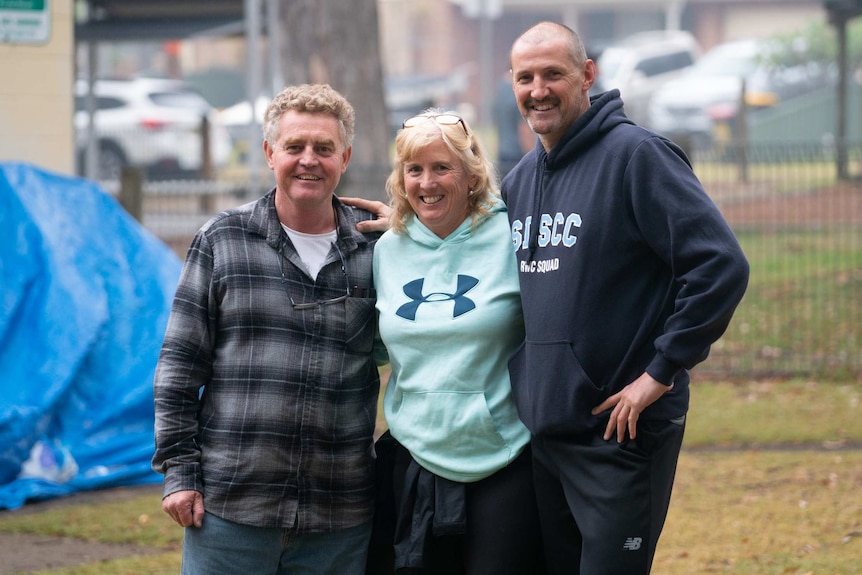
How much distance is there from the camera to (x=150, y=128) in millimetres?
22297

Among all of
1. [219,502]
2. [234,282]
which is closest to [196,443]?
[219,502]

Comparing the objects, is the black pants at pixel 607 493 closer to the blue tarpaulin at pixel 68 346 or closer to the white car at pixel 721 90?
the blue tarpaulin at pixel 68 346

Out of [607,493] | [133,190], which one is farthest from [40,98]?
[607,493]

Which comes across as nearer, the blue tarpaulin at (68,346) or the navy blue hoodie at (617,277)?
the navy blue hoodie at (617,277)

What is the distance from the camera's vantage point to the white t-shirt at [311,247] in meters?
3.68

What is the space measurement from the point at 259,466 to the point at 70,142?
5.68 metres

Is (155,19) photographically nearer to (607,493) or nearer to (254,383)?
(254,383)

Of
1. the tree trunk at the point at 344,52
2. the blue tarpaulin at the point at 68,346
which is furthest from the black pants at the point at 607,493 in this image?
the tree trunk at the point at 344,52

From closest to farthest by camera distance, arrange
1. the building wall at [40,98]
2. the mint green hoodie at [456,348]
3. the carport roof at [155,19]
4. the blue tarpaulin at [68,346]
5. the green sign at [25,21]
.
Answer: the mint green hoodie at [456,348]
the blue tarpaulin at [68,346]
the green sign at [25,21]
the building wall at [40,98]
the carport roof at [155,19]

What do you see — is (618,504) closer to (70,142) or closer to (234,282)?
(234,282)

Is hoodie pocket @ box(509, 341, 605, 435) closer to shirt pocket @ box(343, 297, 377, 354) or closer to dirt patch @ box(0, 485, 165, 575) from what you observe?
shirt pocket @ box(343, 297, 377, 354)

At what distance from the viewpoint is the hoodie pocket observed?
11.3 ft

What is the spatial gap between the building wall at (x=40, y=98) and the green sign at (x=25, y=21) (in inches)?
1.7

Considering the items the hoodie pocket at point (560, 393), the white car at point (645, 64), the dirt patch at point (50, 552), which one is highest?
the white car at point (645, 64)
